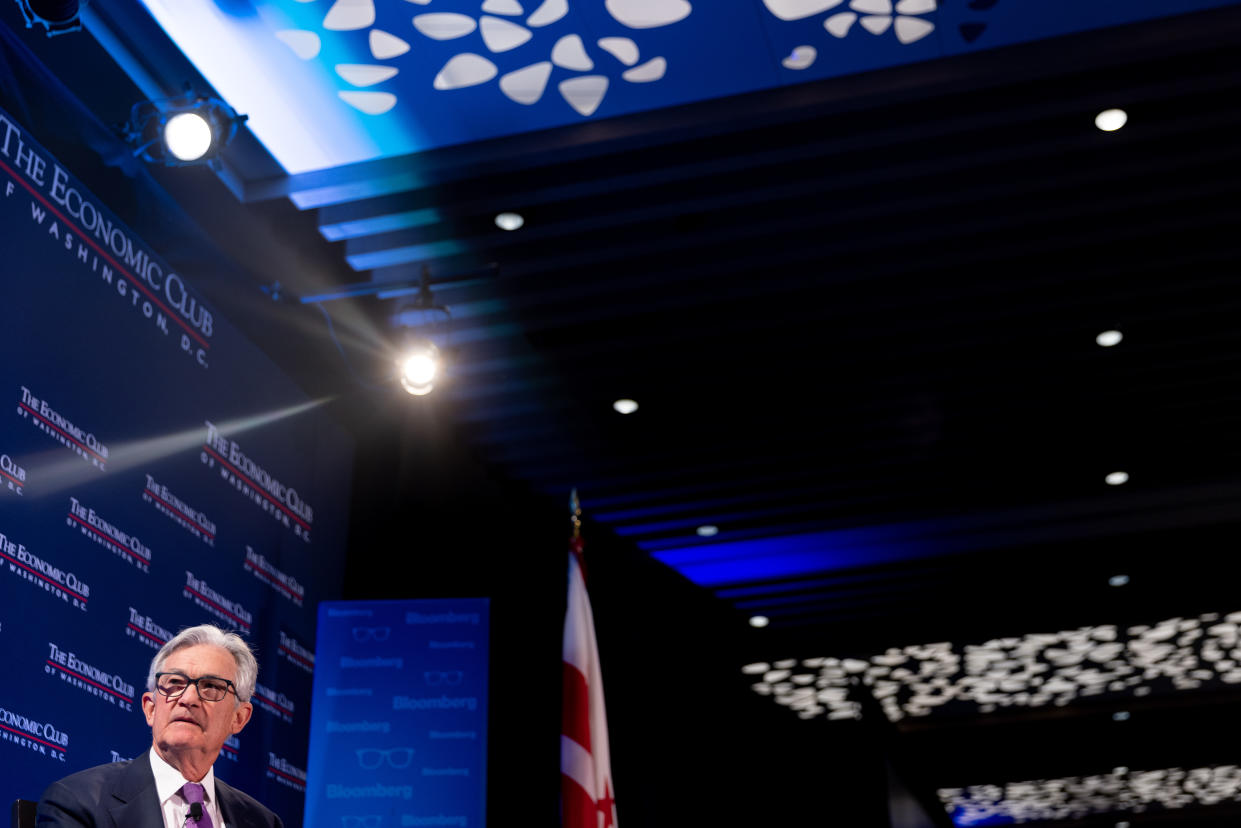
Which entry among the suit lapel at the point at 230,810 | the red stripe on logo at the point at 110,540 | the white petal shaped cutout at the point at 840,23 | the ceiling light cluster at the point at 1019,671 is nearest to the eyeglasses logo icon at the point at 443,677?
the red stripe on logo at the point at 110,540

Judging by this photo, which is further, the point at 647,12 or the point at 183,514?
the point at 183,514

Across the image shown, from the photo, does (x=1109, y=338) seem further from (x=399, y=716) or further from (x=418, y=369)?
(x=399, y=716)

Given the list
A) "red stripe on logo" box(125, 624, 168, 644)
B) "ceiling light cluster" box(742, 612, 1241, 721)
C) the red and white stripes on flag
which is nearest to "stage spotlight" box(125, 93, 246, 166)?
"red stripe on logo" box(125, 624, 168, 644)

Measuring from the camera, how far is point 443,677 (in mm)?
5371

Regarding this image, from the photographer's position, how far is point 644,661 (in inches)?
343

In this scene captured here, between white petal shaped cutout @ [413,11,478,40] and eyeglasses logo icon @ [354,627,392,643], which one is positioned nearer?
white petal shaped cutout @ [413,11,478,40]

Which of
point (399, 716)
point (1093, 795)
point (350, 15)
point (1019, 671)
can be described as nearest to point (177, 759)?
point (350, 15)

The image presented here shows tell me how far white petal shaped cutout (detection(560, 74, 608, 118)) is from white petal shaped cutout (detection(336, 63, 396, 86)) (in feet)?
2.06

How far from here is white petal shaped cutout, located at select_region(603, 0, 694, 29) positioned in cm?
418

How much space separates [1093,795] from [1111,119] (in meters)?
12.8

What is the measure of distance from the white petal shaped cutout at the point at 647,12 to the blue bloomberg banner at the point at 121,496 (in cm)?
196

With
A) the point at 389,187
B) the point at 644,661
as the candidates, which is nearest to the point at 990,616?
the point at 644,661

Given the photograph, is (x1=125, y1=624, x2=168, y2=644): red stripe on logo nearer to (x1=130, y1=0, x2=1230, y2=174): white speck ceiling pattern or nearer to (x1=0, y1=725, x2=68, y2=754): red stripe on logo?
(x1=0, y1=725, x2=68, y2=754): red stripe on logo

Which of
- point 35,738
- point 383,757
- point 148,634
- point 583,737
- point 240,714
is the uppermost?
point 148,634
